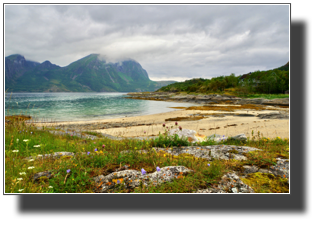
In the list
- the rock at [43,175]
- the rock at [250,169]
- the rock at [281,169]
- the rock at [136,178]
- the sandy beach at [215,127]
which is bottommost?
the sandy beach at [215,127]

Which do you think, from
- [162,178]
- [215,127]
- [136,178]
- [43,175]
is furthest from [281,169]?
[215,127]

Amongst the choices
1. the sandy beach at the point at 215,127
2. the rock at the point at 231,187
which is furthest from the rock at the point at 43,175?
the sandy beach at the point at 215,127

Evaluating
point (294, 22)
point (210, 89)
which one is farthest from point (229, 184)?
point (210, 89)

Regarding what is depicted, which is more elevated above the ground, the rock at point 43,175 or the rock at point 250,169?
the rock at point 43,175

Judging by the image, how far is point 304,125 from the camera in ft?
7.82

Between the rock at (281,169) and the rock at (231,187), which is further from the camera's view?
the rock at (281,169)

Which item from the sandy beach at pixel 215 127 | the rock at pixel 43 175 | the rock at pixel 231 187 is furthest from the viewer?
the sandy beach at pixel 215 127

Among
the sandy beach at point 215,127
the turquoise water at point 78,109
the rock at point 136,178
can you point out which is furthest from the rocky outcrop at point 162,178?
the turquoise water at point 78,109

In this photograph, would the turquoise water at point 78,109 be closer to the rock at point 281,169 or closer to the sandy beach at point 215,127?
the sandy beach at point 215,127

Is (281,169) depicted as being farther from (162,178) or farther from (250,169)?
(162,178)

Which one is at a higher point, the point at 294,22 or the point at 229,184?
the point at 294,22

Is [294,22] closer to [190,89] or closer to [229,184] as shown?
[229,184]

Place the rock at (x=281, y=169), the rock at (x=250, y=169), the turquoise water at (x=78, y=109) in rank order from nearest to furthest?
the rock at (x=281, y=169)
the rock at (x=250, y=169)
the turquoise water at (x=78, y=109)

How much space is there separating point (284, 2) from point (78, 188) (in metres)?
4.37
